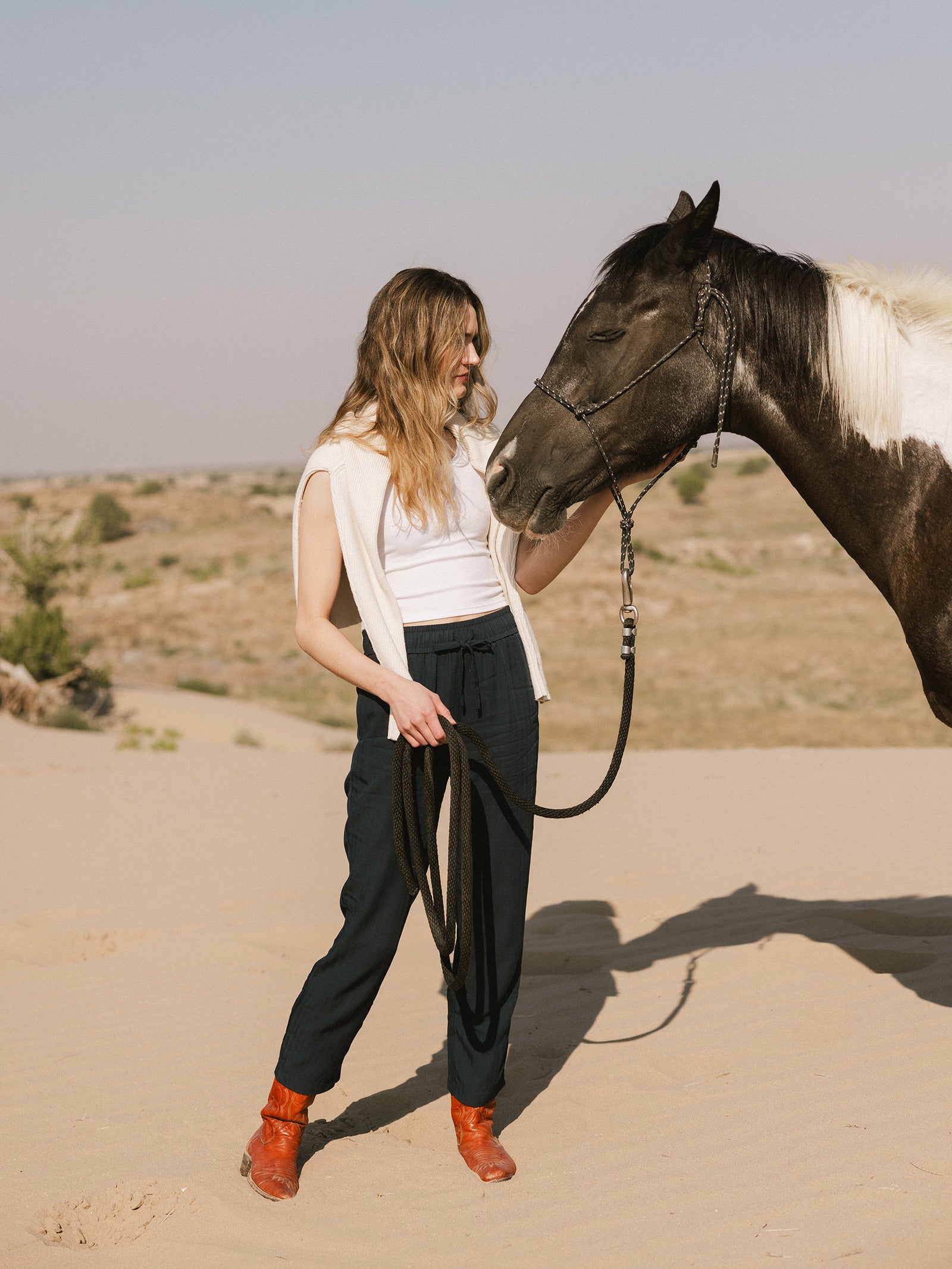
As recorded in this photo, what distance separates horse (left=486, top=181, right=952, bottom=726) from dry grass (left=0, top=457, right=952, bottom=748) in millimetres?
10311

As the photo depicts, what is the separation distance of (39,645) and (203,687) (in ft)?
11.1

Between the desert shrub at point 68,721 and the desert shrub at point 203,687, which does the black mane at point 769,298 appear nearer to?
the desert shrub at point 68,721

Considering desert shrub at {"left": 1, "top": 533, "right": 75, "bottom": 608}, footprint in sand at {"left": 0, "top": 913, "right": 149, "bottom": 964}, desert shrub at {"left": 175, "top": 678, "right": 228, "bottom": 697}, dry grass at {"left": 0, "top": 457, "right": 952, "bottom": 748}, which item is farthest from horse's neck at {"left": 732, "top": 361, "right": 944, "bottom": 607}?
desert shrub at {"left": 175, "top": 678, "right": 228, "bottom": 697}

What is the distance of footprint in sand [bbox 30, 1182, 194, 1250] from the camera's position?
2.78 m

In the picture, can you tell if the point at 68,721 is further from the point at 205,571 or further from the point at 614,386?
the point at 205,571

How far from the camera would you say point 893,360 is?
2844 mm

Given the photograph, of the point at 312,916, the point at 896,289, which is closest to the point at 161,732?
the point at 312,916

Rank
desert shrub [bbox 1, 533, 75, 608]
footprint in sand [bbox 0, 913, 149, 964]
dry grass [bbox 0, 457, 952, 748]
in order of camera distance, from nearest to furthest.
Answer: footprint in sand [bbox 0, 913, 149, 964] < dry grass [bbox 0, 457, 952, 748] < desert shrub [bbox 1, 533, 75, 608]

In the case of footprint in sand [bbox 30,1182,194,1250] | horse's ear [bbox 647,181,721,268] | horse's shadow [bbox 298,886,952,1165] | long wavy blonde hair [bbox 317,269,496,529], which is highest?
horse's ear [bbox 647,181,721,268]

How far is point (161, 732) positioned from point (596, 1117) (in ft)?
34.1

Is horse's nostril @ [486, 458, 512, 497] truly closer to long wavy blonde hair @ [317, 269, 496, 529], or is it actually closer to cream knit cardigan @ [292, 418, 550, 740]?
long wavy blonde hair @ [317, 269, 496, 529]

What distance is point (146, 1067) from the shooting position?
3.87 m

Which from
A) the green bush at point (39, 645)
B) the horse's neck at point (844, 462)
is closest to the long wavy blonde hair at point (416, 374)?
the horse's neck at point (844, 462)

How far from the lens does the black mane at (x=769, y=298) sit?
2.90m
